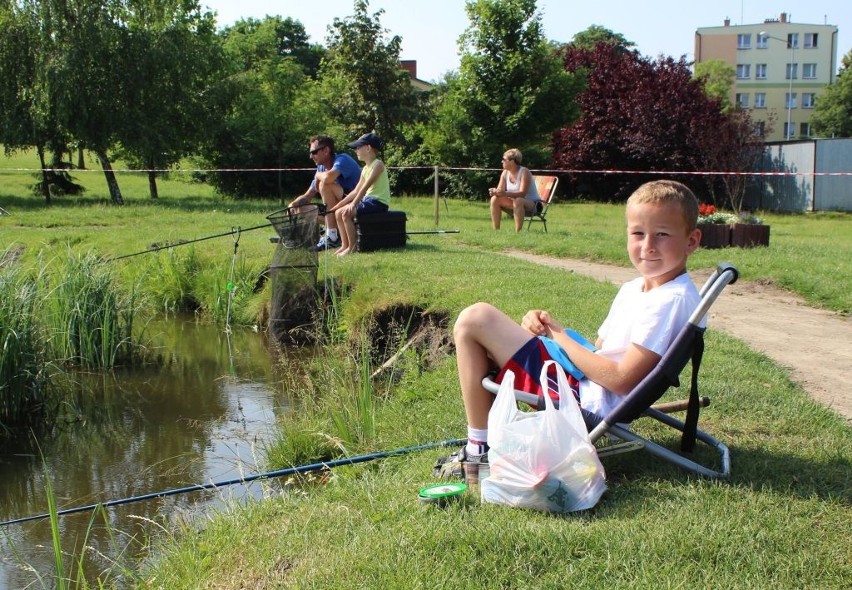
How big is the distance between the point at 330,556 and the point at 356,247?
7976 mm

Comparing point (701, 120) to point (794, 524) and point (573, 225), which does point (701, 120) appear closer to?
point (573, 225)

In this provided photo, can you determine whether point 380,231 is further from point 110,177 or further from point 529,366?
point 110,177

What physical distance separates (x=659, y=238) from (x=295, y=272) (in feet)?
20.3

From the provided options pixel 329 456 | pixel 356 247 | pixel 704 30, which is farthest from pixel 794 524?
pixel 704 30

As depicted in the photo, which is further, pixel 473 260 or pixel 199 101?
pixel 199 101

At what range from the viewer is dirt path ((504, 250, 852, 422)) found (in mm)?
5516

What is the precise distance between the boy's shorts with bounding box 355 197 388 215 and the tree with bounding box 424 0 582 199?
1536cm

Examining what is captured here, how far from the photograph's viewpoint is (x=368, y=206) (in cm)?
1117

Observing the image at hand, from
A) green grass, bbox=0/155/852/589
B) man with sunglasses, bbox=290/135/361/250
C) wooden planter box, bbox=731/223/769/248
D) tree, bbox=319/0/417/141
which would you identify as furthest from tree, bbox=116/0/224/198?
green grass, bbox=0/155/852/589

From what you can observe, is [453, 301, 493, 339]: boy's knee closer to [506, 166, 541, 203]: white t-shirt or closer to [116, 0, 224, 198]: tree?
[506, 166, 541, 203]: white t-shirt

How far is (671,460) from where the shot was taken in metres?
3.71

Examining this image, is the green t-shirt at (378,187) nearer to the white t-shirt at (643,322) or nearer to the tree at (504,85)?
the white t-shirt at (643,322)

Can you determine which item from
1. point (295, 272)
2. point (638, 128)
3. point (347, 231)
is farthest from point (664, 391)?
point (638, 128)

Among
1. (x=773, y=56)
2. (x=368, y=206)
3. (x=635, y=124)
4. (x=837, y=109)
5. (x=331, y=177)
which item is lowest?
(x=368, y=206)
